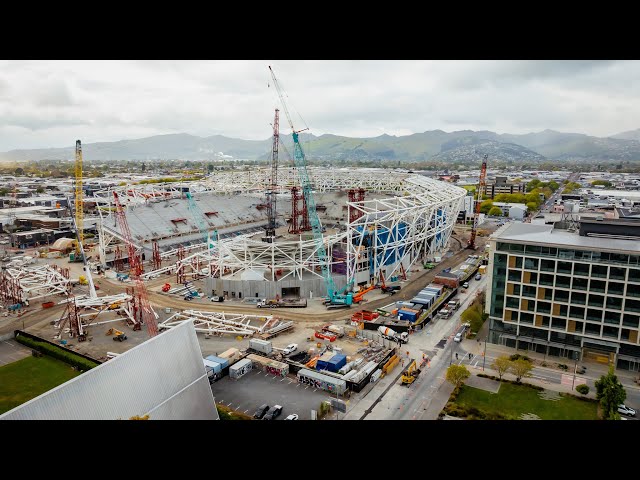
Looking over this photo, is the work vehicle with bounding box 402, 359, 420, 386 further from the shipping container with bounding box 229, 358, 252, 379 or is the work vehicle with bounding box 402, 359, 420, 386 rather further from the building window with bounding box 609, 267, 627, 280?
the building window with bounding box 609, 267, 627, 280

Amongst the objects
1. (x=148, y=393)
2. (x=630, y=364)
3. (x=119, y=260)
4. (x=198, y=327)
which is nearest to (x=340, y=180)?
(x=119, y=260)

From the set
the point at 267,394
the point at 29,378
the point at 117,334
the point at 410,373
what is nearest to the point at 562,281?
the point at 410,373

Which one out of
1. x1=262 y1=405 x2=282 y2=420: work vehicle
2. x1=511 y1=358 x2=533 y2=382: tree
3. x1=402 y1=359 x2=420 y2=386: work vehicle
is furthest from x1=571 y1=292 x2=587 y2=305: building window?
x1=262 y1=405 x2=282 y2=420: work vehicle

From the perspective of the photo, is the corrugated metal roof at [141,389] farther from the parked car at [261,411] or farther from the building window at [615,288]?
the building window at [615,288]

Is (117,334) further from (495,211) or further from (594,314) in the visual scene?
(495,211)
